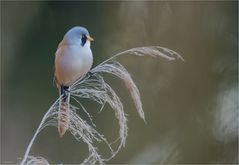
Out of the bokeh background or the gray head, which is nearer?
the gray head

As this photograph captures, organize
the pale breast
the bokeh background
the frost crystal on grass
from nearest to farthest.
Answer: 1. the frost crystal on grass
2. the pale breast
3. the bokeh background

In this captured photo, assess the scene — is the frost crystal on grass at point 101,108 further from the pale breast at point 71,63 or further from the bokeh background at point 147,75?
the bokeh background at point 147,75

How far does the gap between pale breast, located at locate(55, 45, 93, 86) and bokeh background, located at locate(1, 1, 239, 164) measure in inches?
35.7

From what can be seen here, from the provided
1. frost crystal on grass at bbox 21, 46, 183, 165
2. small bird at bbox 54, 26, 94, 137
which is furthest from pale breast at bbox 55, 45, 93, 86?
frost crystal on grass at bbox 21, 46, 183, 165

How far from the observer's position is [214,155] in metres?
3.08

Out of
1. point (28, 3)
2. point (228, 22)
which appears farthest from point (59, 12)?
point (228, 22)

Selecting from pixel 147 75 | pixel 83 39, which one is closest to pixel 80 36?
pixel 83 39

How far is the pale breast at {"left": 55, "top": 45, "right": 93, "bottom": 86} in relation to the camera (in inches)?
88.2

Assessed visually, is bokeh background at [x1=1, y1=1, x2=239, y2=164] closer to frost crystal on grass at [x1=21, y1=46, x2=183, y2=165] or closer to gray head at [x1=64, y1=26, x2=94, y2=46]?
gray head at [x1=64, y1=26, x2=94, y2=46]

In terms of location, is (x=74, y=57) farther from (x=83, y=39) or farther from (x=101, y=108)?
(x=101, y=108)

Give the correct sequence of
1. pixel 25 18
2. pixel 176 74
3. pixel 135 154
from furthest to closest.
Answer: pixel 25 18 < pixel 135 154 < pixel 176 74

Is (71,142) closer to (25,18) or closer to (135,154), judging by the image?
(135,154)

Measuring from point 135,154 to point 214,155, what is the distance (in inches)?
19.7

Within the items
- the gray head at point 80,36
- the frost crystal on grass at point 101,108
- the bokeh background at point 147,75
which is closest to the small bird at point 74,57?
the gray head at point 80,36
